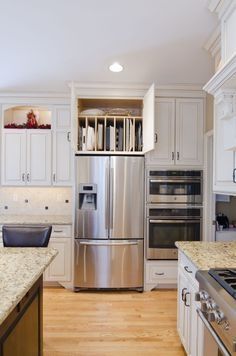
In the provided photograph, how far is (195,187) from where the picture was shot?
3777 mm

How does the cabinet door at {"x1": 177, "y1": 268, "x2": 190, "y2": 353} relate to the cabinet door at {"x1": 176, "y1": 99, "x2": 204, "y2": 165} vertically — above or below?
below

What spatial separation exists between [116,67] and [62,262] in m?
2.50

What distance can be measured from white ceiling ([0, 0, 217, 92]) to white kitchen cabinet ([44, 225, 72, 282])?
189 cm

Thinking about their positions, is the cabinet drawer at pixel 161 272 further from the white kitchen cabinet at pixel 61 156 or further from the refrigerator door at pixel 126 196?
the white kitchen cabinet at pixel 61 156

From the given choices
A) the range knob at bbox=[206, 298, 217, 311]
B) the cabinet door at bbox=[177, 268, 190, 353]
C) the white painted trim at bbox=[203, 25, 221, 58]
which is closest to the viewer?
the range knob at bbox=[206, 298, 217, 311]

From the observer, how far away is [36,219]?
389 cm

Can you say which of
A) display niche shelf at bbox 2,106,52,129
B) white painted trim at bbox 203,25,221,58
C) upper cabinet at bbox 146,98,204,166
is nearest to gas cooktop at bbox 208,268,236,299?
white painted trim at bbox 203,25,221,58

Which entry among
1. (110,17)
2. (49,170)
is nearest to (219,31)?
(110,17)

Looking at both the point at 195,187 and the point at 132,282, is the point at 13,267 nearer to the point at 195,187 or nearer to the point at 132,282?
the point at 132,282

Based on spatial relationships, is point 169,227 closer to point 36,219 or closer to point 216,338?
point 36,219

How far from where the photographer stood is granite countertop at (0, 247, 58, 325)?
1341 mm

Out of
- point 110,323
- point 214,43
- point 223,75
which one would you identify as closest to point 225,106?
point 223,75

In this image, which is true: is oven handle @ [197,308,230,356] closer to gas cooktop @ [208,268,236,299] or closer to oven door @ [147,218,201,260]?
gas cooktop @ [208,268,236,299]

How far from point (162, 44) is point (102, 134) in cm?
148
